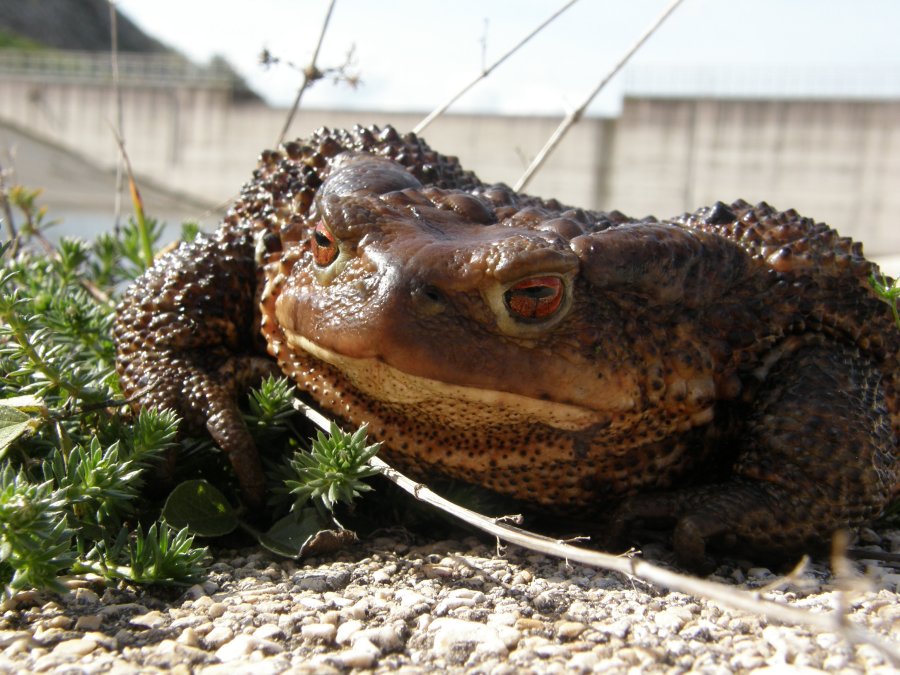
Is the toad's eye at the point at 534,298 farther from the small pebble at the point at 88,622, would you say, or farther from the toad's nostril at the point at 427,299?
the small pebble at the point at 88,622

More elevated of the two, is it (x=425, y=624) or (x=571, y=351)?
(x=571, y=351)

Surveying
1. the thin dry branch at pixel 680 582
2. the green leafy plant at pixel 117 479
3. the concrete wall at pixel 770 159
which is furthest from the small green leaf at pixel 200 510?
the concrete wall at pixel 770 159

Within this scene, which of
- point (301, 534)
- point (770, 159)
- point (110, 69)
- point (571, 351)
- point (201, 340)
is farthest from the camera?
point (110, 69)

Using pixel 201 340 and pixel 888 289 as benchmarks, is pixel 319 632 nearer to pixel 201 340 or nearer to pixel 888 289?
pixel 201 340

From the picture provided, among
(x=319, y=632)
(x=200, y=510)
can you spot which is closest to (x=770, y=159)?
(x=200, y=510)

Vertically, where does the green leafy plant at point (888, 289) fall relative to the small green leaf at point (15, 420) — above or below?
above

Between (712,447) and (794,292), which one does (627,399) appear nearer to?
(712,447)

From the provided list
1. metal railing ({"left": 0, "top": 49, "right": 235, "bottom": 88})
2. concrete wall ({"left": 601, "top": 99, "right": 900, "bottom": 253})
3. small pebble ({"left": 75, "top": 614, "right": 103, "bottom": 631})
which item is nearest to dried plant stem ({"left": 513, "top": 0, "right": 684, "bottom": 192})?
small pebble ({"left": 75, "top": 614, "right": 103, "bottom": 631})
